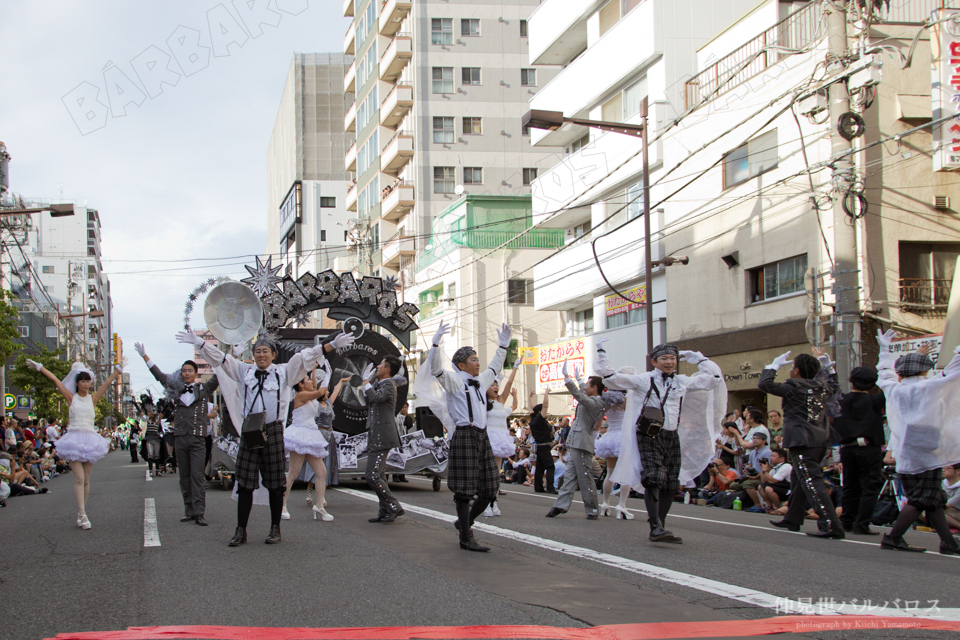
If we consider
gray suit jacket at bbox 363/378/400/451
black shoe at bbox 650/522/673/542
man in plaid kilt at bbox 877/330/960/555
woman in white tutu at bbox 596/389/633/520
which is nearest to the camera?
black shoe at bbox 650/522/673/542

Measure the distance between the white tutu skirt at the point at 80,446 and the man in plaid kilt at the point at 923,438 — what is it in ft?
27.7

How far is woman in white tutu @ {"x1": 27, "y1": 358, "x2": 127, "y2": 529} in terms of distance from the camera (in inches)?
393

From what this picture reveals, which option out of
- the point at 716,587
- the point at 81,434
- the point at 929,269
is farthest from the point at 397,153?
the point at 716,587

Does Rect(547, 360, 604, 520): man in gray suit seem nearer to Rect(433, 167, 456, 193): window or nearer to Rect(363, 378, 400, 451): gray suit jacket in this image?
Rect(363, 378, 400, 451): gray suit jacket

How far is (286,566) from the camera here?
22.3ft

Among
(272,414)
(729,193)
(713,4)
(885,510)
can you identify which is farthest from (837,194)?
(272,414)

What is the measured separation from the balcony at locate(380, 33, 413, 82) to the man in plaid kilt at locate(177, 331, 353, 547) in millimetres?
45940

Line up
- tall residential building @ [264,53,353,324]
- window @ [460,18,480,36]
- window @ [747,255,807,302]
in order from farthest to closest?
tall residential building @ [264,53,353,324] → window @ [460,18,480,36] → window @ [747,255,807,302]

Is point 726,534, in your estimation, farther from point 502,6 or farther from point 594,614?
point 502,6

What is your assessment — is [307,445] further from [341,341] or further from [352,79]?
[352,79]

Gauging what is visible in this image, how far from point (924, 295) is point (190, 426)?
1477 cm

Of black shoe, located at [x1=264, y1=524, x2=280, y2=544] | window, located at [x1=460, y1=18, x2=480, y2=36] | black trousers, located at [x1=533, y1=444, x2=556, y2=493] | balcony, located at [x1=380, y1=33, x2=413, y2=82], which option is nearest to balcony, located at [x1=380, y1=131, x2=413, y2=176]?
balcony, located at [x1=380, y1=33, x2=413, y2=82]

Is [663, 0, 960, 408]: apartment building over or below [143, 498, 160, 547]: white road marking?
over

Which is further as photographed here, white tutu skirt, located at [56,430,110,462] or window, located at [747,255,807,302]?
window, located at [747,255,807,302]
